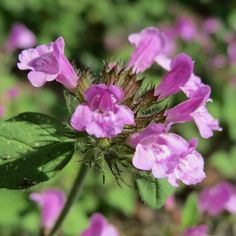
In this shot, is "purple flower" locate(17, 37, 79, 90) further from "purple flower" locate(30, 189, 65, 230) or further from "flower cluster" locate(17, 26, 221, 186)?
"purple flower" locate(30, 189, 65, 230)

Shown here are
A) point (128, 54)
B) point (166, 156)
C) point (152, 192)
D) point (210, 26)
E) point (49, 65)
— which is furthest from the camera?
point (210, 26)

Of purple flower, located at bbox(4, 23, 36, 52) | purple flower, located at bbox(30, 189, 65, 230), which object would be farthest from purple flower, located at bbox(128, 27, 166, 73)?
purple flower, located at bbox(4, 23, 36, 52)

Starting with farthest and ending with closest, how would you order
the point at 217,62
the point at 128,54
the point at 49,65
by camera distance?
the point at 217,62 < the point at 128,54 < the point at 49,65

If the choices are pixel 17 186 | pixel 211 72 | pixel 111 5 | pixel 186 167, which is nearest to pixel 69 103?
pixel 17 186

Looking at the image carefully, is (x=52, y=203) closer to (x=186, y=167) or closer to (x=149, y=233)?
(x=186, y=167)

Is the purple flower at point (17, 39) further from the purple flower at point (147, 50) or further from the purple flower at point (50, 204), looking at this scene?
the purple flower at point (147, 50)

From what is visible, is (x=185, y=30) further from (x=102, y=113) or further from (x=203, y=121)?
(x=102, y=113)

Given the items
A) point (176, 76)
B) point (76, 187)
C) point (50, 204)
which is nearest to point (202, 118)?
point (176, 76)

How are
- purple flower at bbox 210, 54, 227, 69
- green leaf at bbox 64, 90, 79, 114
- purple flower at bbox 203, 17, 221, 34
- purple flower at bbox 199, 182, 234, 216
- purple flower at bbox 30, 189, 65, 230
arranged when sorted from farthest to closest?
purple flower at bbox 203, 17, 221, 34 → purple flower at bbox 210, 54, 227, 69 → purple flower at bbox 199, 182, 234, 216 → purple flower at bbox 30, 189, 65, 230 → green leaf at bbox 64, 90, 79, 114
